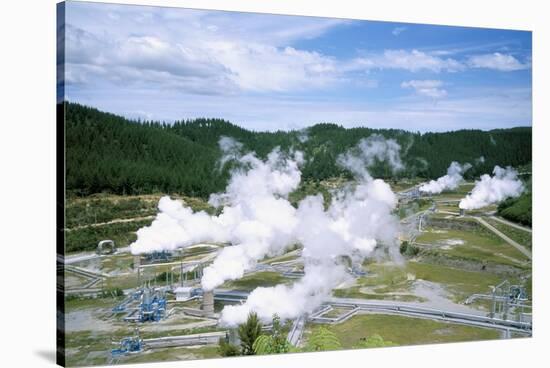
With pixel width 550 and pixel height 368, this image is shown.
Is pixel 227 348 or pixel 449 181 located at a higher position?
pixel 449 181

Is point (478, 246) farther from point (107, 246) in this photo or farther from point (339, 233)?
point (107, 246)

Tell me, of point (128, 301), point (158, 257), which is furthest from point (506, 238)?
point (128, 301)

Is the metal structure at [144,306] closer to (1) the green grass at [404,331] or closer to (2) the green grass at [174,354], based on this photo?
(2) the green grass at [174,354]

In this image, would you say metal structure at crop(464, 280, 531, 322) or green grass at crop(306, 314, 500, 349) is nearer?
green grass at crop(306, 314, 500, 349)

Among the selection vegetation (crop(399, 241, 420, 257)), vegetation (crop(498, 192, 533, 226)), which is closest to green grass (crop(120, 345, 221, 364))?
vegetation (crop(399, 241, 420, 257))

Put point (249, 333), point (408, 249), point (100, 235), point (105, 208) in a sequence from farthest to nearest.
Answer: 1. point (408, 249)
2. point (249, 333)
3. point (105, 208)
4. point (100, 235)

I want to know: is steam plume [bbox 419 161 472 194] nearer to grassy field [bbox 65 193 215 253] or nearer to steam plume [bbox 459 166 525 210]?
steam plume [bbox 459 166 525 210]

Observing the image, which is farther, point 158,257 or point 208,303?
point 208,303
